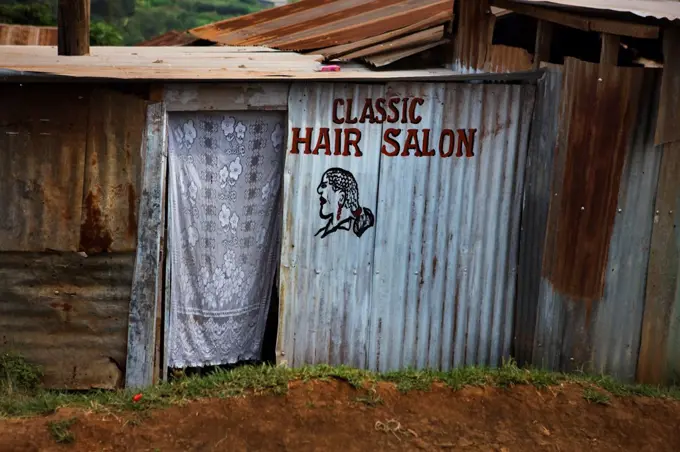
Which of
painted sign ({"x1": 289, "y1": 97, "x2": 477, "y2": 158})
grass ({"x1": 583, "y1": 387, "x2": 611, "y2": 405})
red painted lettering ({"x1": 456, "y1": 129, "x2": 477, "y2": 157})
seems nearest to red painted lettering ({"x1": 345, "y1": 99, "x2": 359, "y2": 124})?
painted sign ({"x1": 289, "y1": 97, "x2": 477, "y2": 158})

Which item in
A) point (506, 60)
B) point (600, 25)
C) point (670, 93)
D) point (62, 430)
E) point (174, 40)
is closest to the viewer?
point (62, 430)

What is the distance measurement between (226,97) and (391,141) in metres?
1.26

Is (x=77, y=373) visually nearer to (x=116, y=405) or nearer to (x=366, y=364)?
(x=116, y=405)

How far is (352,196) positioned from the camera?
6984 mm

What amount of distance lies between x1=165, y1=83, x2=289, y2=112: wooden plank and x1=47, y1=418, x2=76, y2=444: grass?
228 cm

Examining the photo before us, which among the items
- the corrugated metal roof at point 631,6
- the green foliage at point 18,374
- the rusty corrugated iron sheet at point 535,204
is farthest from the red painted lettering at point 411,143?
the green foliage at point 18,374

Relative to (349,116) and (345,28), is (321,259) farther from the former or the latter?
(345,28)

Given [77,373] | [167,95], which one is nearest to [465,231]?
[167,95]

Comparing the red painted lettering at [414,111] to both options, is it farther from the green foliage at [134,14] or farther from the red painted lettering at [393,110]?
the green foliage at [134,14]

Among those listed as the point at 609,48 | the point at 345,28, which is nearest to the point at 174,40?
the point at 345,28

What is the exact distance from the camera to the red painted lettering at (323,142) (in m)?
6.88

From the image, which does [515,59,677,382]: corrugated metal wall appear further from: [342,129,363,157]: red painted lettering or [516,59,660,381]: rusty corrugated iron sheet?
[342,129,363,157]: red painted lettering

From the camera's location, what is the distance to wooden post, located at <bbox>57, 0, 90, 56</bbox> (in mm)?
8242

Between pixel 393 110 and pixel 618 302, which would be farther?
pixel 393 110
